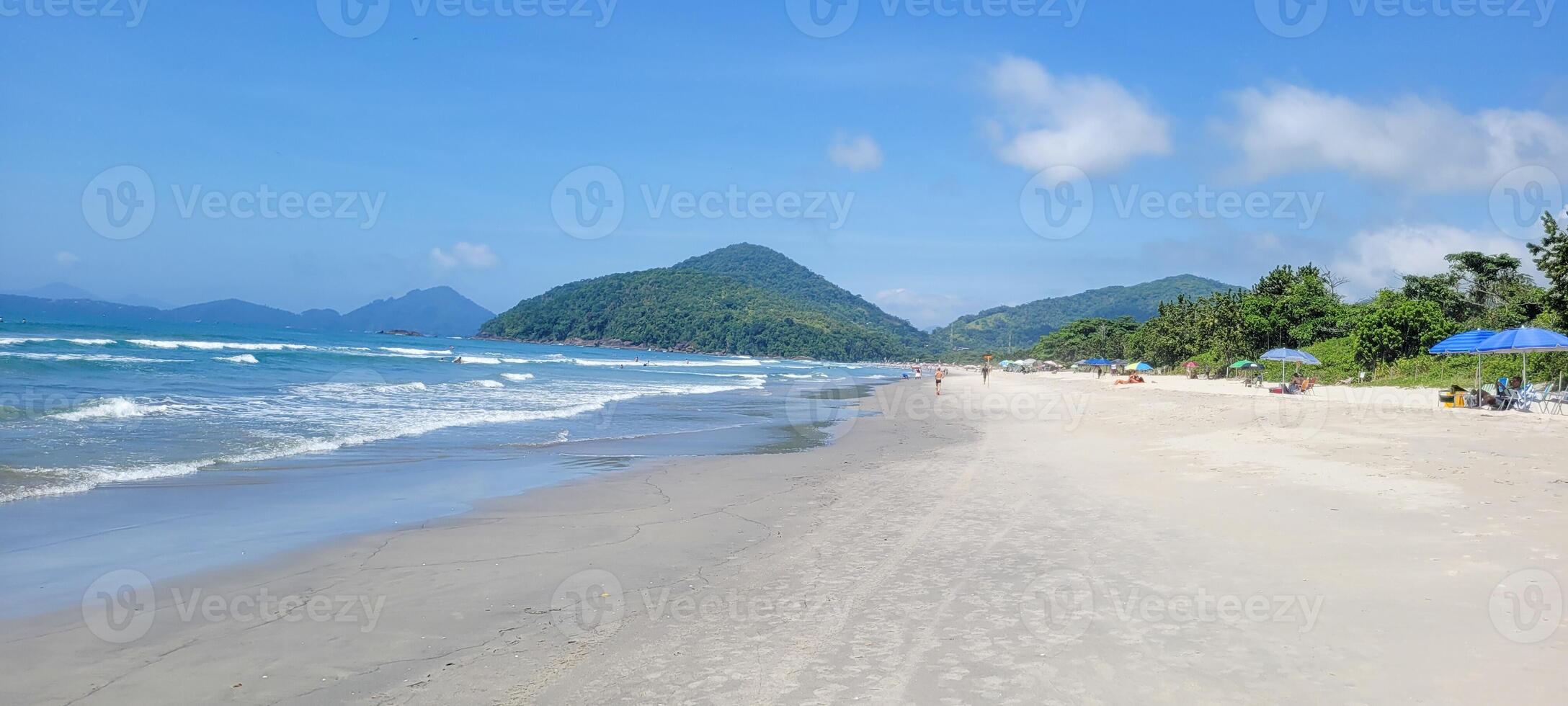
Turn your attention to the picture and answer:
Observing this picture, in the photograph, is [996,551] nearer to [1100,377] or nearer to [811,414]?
[811,414]

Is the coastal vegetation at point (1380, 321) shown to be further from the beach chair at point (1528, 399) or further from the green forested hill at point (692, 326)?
the green forested hill at point (692, 326)

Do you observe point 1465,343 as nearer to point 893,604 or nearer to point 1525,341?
point 1525,341

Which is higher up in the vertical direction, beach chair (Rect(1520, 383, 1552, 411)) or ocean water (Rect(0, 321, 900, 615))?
beach chair (Rect(1520, 383, 1552, 411))

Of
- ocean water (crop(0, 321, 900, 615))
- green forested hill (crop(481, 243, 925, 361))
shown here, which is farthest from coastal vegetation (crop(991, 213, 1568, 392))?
green forested hill (crop(481, 243, 925, 361))

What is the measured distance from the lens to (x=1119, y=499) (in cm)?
957

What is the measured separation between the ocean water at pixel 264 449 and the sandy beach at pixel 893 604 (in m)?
1.16

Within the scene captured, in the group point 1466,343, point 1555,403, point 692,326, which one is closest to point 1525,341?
point 1466,343

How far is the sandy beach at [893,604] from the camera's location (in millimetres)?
4250

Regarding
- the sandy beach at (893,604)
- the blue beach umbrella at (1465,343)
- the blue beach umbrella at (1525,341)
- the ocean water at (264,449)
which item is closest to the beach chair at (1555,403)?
the blue beach umbrella at (1525,341)

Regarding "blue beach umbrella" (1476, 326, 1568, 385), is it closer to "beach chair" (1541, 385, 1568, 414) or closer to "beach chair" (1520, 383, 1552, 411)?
"beach chair" (1541, 385, 1568, 414)

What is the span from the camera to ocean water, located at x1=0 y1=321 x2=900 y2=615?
750 centimetres

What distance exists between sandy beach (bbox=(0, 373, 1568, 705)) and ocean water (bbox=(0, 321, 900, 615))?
1164mm

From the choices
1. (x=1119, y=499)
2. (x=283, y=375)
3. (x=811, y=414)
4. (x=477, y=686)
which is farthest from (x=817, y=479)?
(x=283, y=375)

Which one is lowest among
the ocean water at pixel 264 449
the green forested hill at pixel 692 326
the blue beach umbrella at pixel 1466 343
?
the ocean water at pixel 264 449
